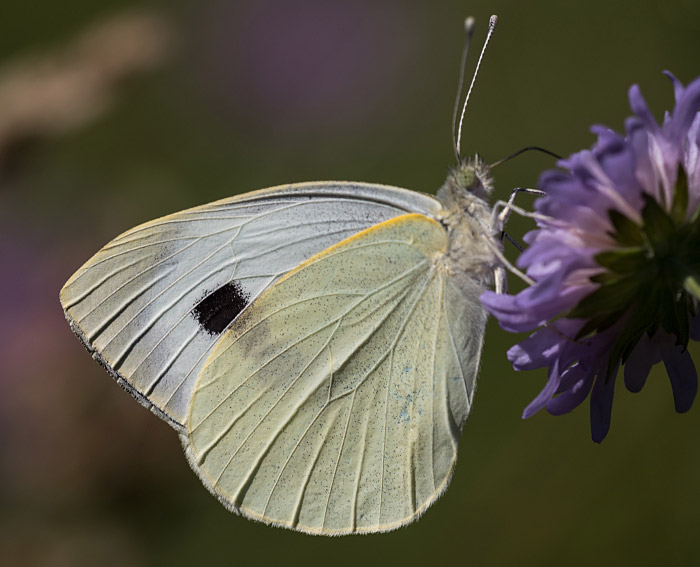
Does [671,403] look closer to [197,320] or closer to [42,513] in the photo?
[197,320]

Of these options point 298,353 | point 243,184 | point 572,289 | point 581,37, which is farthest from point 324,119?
point 572,289

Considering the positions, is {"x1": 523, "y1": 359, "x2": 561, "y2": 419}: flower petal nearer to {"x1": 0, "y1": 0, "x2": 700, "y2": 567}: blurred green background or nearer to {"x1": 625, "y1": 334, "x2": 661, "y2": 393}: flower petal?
{"x1": 625, "y1": 334, "x2": 661, "y2": 393}: flower petal

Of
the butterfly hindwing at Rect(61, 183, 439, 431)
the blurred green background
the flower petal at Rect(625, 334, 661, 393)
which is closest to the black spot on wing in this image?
the butterfly hindwing at Rect(61, 183, 439, 431)

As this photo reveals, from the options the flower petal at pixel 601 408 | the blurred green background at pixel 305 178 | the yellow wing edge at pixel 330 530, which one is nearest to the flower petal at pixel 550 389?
the flower petal at pixel 601 408

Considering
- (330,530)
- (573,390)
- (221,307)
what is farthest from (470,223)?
(330,530)

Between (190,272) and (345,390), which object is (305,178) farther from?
(345,390)

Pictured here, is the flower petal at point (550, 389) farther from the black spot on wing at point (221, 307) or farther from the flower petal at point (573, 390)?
the black spot on wing at point (221, 307)

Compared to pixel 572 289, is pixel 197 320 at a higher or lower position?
higher
